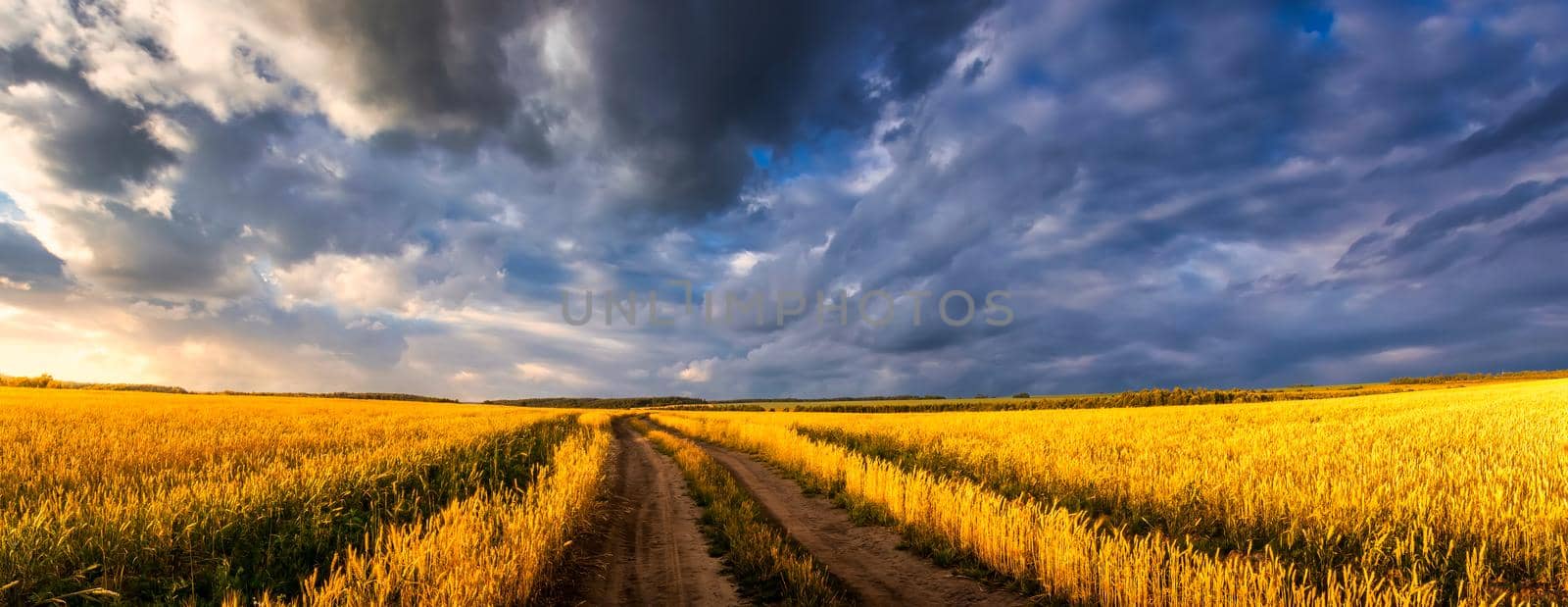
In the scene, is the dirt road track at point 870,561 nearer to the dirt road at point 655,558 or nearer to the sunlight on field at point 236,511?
the dirt road at point 655,558

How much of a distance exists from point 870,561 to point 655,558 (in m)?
3.48

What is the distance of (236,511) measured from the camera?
27.1ft

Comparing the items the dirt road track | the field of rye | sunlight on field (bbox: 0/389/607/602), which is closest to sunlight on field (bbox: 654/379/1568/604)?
the field of rye

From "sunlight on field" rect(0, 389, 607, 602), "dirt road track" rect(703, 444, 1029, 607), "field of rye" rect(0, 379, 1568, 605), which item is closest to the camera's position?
"field of rye" rect(0, 379, 1568, 605)

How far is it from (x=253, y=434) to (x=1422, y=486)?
96.4 ft

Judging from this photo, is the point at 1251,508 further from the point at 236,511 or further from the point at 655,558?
the point at 236,511

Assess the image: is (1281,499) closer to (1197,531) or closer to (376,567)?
(1197,531)

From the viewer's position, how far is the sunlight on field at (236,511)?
262 inches

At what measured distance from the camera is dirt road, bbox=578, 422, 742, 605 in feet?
26.2

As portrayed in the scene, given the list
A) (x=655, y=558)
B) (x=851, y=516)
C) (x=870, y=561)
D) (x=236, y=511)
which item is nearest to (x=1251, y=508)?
(x=870, y=561)

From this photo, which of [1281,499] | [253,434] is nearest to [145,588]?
[1281,499]

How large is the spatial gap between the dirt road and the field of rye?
0.23 meters

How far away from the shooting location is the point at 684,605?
25.1ft

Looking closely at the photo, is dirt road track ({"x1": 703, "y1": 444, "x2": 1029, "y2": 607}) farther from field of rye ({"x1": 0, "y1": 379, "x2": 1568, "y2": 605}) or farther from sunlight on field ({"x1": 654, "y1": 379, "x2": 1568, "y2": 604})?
sunlight on field ({"x1": 654, "y1": 379, "x2": 1568, "y2": 604})
